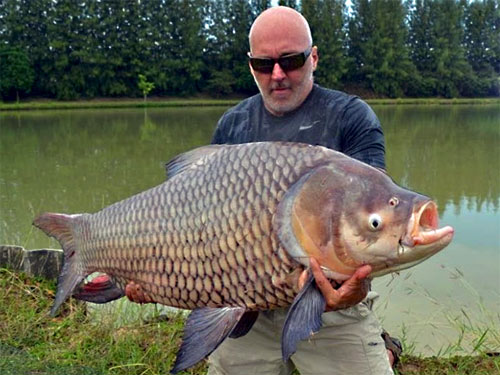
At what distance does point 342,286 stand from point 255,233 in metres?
0.23

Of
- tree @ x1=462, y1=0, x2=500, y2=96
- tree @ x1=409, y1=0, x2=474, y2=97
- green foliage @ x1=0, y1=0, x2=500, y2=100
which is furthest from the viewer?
tree @ x1=462, y1=0, x2=500, y2=96

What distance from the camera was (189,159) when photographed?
1.54 meters

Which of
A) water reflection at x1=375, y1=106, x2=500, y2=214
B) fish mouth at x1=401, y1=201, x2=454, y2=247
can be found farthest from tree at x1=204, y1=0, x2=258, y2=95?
fish mouth at x1=401, y1=201, x2=454, y2=247

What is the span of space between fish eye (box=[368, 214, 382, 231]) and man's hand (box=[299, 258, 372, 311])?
92 millimetres

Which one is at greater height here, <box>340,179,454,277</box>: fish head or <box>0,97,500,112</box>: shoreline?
<box>340,179,454,277</box>: fish head

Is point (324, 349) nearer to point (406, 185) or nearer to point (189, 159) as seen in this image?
point (189, 159)

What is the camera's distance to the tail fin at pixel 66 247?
5.64 ft

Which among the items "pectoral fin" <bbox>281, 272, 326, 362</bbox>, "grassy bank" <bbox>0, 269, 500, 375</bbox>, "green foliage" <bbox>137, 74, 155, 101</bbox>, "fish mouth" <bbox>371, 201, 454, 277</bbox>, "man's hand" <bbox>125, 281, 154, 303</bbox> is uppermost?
"fish mouth" <bbox>371, 201, 454, 277</bbox>

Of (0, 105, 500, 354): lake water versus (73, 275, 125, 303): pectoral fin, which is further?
(0, 105, 500, 354): lake water

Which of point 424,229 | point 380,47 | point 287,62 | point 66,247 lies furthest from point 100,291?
point 380,47

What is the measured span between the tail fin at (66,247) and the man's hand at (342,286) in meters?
0.77

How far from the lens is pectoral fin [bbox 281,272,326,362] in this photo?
1264 mm

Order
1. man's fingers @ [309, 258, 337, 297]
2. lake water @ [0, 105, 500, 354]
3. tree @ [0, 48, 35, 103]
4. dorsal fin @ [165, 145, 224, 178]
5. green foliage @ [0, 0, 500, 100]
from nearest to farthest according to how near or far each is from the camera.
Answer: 1. man's fingers @ [309, 258, 337, 297]
2. dorsal fin @ [165, 145, 224, 178]
3. lake water @ [0, 105, 500, 354]
4. tree @ [0, 48, 35, 103]
5. green foliage @ [0, 0, 500, 100]

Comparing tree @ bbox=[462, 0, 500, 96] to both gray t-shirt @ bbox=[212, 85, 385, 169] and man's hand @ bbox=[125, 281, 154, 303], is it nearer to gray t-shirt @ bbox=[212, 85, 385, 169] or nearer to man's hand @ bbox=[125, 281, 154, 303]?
gray t-shirt @ bbox=[212, 85, 385, 169]
